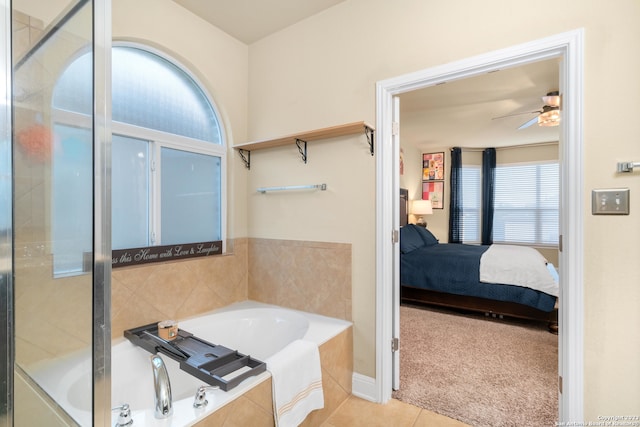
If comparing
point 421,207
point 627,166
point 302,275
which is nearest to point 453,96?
point 627,166

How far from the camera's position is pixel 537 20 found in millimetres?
1497

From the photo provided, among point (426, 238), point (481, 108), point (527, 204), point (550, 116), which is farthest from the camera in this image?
point (527, 204)

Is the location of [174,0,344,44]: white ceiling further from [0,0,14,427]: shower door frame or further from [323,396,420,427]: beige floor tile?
[323,396,420,427]: beige floor tile

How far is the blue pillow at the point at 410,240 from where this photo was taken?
391cm

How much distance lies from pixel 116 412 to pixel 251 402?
1.61ft

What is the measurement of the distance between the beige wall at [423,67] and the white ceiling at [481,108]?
2.67 ft

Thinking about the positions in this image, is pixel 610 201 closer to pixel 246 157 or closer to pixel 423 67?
pixel 423 67

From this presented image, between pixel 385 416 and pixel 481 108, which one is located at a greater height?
pixel 481 108

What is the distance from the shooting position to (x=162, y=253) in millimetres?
2123

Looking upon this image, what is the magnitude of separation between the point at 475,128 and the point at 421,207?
1731mm

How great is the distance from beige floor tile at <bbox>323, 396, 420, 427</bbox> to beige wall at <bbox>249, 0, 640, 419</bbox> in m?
0.22

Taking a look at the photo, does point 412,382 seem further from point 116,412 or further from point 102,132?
point 102,132

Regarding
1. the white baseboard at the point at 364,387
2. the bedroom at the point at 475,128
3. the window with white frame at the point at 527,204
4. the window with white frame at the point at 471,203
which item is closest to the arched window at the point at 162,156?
the white baseboard at the point at 364,387

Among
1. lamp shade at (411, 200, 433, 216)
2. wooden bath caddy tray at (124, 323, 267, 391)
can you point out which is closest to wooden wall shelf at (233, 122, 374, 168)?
wooden bath caddy tray at (124, 323, 267, 391)
